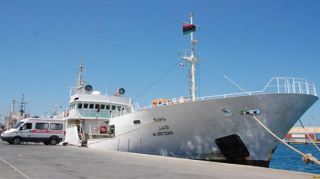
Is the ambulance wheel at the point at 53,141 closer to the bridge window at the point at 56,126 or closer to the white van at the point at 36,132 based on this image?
the white van at the point at 36,132

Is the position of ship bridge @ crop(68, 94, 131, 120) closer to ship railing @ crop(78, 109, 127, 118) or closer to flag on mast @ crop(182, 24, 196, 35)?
ship railing @ crop(78, 109, 127, 118)

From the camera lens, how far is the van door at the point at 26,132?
29.5 metres

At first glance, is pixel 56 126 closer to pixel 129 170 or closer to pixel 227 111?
pixel 227 111

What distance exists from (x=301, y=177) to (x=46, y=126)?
82.2 feet

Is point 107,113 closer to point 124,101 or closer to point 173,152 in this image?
point 124,101

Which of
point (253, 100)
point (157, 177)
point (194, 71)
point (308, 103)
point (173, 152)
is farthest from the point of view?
point (194, 71)

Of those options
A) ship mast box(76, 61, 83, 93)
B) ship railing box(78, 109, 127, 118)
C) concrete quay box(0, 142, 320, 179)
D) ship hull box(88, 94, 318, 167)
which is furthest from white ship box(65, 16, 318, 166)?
ship mast box(76, 61, 83, 93)

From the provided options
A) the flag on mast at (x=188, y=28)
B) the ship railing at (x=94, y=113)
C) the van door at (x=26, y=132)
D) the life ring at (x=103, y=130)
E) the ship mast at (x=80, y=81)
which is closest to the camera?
the flag on mast at (x=188, y=28)

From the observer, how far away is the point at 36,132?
29.8 metres

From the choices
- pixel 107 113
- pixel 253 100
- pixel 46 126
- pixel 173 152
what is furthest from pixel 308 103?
pixel 46 126

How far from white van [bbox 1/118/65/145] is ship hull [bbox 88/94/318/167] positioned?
14.8m

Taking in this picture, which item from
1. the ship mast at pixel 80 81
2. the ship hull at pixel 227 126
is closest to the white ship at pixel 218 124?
the ship hull at pixel 227 126

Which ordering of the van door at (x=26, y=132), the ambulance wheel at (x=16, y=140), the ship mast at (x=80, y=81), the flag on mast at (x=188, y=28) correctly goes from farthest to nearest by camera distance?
the ship mast at (x=80, y=81)
the van door at (x=26, y=132)
the ambulance wheel at (x=16, y=140)
the flag on mast at (x=188, y=28)

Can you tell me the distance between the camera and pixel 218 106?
16359 millimetres
